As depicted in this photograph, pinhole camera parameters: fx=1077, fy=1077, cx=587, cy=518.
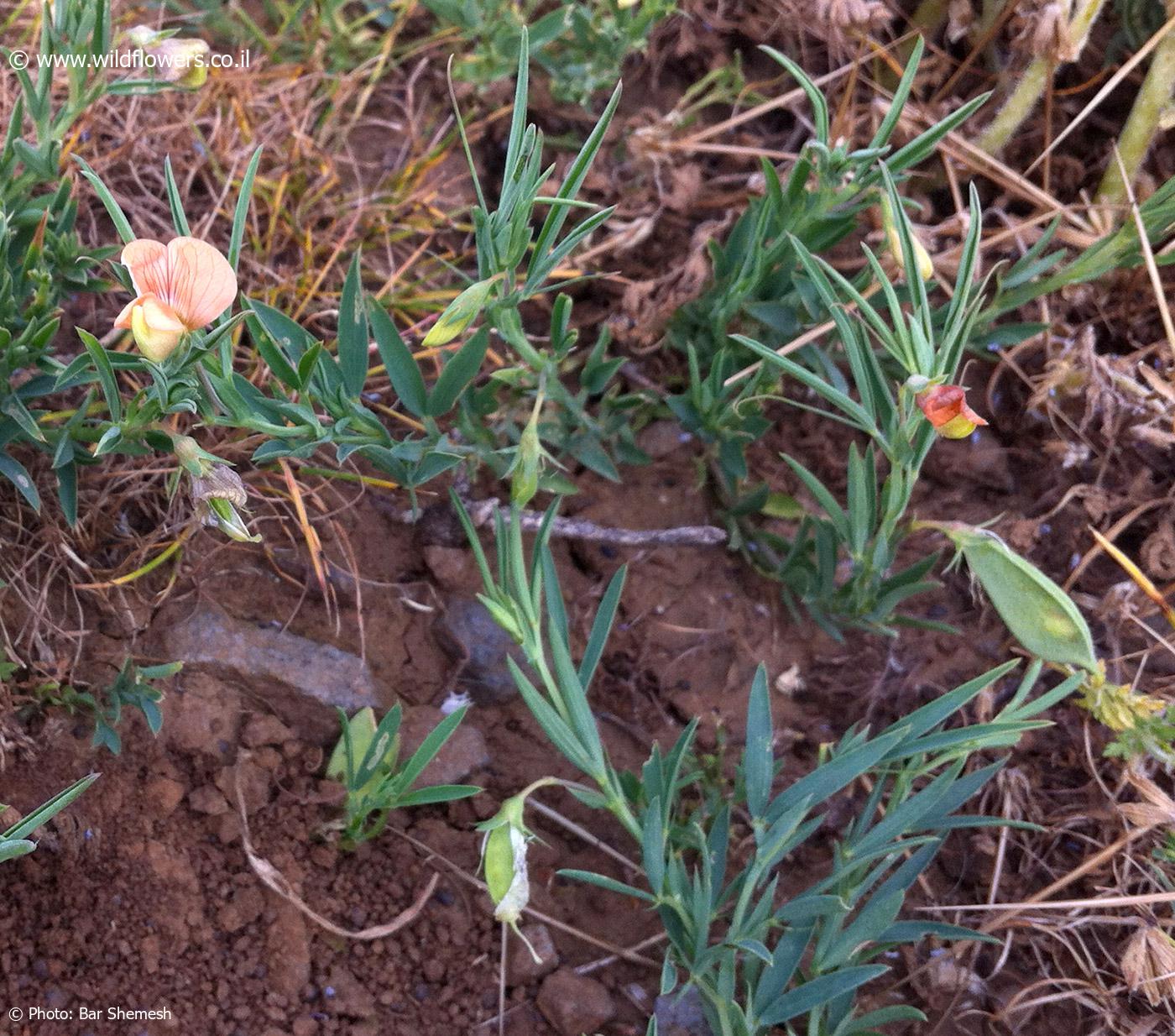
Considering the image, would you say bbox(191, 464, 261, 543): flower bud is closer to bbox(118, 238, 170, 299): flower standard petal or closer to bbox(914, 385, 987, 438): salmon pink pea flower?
bbox(118, 238, 170, 299): flower standard petal

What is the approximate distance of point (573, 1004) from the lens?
1.62 meters

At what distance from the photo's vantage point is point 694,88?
2309mm

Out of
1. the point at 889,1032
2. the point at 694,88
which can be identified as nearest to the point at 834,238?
the point at 694,88

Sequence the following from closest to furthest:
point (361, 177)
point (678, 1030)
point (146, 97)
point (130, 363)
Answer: point (130, 363) < point (678, 1030) < point (146, 97) < point (361, 177)

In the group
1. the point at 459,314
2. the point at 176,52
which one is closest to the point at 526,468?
the point at 459,314

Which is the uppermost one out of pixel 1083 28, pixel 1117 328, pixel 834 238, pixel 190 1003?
pixel 1083 28

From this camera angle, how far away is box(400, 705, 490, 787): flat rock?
178 cm

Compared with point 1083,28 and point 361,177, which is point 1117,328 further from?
point 361,177

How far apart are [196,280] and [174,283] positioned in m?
0.03

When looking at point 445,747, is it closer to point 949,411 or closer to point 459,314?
point 459,314

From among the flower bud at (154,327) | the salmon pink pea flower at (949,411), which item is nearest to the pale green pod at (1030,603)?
the salmon pink pea flower at (949,411)

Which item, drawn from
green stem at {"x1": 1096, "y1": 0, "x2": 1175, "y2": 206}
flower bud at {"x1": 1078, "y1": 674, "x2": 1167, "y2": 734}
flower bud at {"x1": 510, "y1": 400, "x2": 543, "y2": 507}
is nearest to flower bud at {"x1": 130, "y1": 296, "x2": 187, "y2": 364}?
flower bud at {"x1": 510, "y1": 400, "x2": 543, "y2": 507}

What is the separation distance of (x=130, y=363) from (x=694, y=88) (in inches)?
54.4

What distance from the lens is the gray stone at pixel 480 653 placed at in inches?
74.5
